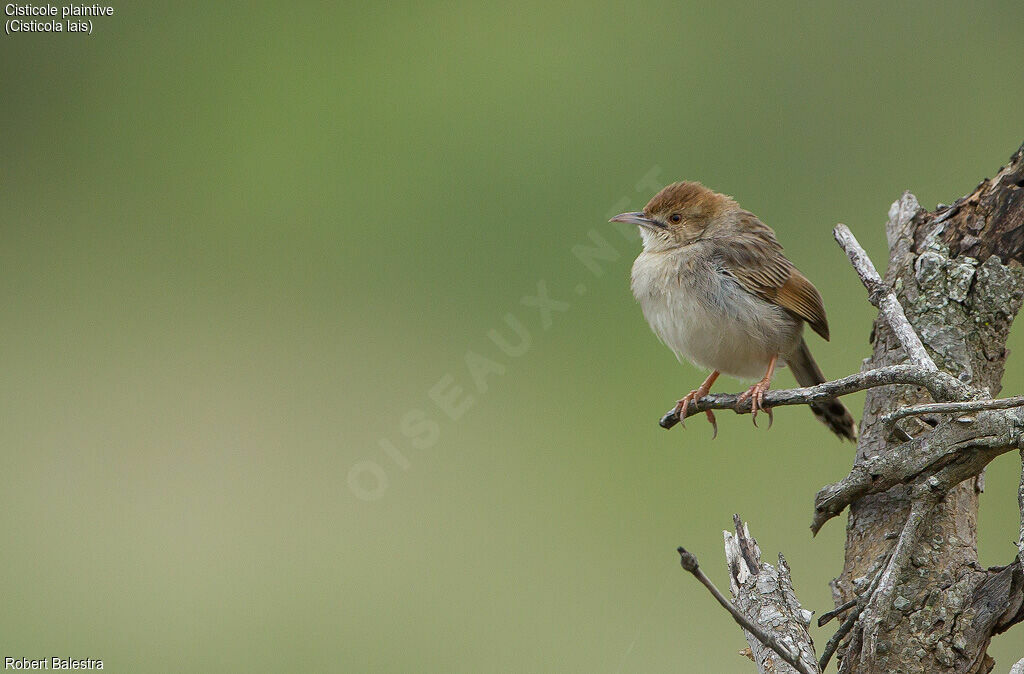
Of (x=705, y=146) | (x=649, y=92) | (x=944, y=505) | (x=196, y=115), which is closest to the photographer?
(x=944, y=505)

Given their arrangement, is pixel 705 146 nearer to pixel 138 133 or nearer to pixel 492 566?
pixel 492 566

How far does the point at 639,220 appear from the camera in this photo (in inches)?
154

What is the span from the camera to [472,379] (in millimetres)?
5363

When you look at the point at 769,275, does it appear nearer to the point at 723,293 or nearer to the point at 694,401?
the point at 723,293

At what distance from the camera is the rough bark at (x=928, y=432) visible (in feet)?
A: 6.27

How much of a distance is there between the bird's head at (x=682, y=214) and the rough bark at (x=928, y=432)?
1.19 meters

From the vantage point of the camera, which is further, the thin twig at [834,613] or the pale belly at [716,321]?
the pale belly at [716,321]

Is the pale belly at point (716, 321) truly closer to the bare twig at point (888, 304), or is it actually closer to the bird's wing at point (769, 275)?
the bird's wing at point (769, 275)

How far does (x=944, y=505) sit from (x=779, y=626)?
46cm

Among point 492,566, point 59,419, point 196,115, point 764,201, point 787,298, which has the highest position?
point 196,115

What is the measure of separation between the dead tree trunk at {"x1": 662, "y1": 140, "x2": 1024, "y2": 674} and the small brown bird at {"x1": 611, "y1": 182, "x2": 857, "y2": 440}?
1083mm

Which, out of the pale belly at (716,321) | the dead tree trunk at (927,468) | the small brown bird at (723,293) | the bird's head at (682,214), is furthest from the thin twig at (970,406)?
the bird's head at (682,214)

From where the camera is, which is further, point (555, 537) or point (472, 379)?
point (472, 379)

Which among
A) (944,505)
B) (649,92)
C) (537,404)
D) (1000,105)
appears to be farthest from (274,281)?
(944,505)
